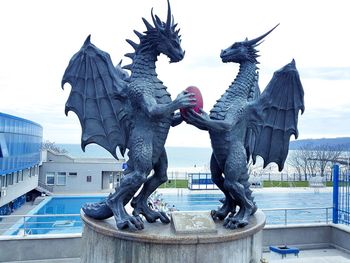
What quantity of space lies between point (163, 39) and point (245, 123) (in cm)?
134

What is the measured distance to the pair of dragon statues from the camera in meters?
3.58

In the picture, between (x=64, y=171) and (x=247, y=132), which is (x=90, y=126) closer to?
(x=247, y=132)

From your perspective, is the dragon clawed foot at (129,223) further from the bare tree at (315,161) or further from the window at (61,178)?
the bare tree at (315,161)

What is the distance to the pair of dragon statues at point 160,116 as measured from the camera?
3.58m

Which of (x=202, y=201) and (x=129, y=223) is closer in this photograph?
(x=129, y=223)

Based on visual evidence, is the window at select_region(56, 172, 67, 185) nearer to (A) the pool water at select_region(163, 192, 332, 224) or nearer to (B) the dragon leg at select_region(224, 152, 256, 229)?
(A) the pool water at select_region(163, 192, 332, 224)

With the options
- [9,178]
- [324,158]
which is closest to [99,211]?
[9,178]

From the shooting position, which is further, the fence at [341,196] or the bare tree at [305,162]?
the bare tree at [305,162]

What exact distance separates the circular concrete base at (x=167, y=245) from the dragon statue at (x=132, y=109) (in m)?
0.17

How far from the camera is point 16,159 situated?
14633 millimetres

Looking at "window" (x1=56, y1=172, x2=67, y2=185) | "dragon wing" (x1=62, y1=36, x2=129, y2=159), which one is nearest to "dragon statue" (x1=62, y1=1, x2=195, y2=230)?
"dragon wing" (x1=62, y1=36, x2=129, y2=159)

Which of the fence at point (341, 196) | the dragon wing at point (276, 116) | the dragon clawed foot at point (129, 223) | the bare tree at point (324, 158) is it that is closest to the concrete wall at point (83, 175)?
the fence at point (341, 196)

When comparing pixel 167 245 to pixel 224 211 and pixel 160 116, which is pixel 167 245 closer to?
pixel 224 211

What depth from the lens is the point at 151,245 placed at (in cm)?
321
